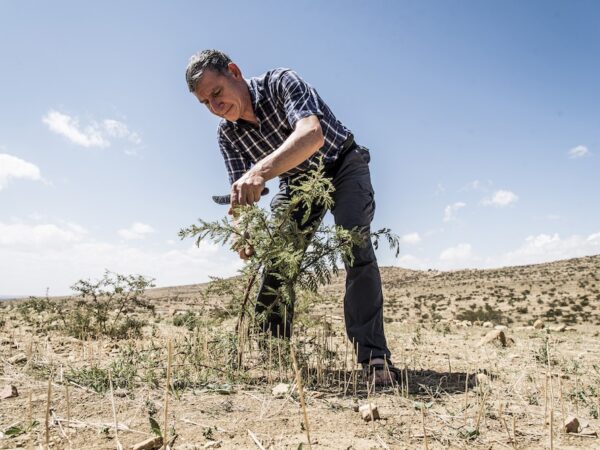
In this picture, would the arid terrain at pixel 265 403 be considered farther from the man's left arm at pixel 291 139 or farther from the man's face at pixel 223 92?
the man's face at pixel 223 92

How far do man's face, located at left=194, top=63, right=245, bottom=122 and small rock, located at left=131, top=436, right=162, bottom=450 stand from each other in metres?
2.11

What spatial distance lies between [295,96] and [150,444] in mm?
2137

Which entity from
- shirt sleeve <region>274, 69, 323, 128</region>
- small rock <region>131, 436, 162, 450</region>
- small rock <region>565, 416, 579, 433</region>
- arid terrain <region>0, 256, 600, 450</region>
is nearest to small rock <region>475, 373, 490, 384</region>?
arid terrain <region>0, 256, 600, 450</region>

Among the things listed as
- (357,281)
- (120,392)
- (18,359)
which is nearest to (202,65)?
(357,281)

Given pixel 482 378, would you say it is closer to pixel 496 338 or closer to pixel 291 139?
pixel 291 139

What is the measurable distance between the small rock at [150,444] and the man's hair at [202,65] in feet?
7.01

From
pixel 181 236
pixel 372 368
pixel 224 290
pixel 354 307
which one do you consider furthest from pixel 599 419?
pixel 181 236

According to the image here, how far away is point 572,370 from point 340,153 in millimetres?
2679

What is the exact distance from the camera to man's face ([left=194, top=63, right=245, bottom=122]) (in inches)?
115

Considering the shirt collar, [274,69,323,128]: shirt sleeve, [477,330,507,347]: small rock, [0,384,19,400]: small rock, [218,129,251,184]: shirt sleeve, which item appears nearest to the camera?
[0,384,19,400]: small rock

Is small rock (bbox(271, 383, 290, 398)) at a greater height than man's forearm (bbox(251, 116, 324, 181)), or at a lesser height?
lesser

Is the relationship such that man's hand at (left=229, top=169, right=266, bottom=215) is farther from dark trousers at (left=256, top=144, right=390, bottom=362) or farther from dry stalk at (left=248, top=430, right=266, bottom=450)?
dry stalk at (left=248, top=430, right=266, bottom=450)

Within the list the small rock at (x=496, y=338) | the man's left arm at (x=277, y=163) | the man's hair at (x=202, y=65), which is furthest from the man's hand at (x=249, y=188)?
the small rock at (x=496, y=338)

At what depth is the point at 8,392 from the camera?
2.38 m
